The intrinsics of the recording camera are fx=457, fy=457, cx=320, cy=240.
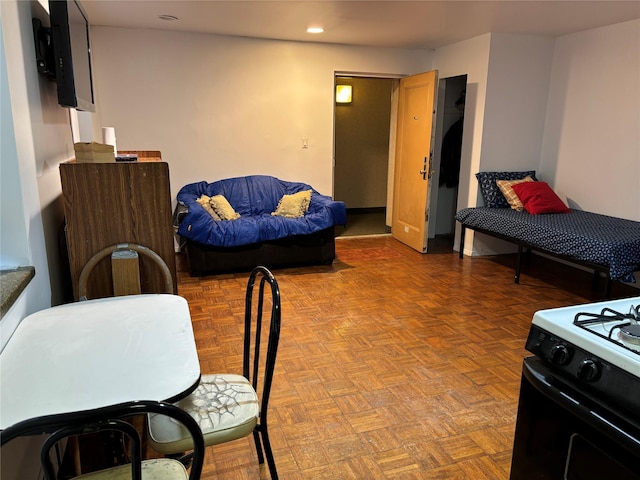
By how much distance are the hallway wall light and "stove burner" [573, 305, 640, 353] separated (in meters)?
5.93

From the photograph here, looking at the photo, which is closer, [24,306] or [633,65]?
[24,306]

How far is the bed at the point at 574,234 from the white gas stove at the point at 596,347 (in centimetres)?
229

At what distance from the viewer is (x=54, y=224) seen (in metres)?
2.11

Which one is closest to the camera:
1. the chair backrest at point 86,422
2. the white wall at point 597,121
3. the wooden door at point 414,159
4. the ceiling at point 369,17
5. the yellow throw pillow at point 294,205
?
the chair backrest at point 86,422

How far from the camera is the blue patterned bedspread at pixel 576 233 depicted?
3.34m

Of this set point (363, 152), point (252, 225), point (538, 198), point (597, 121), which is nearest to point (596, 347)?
point (252, 225)

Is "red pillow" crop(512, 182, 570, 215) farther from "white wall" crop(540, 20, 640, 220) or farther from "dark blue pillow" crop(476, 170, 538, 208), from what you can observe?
"white wall" crop(540, 20, 640, 220)

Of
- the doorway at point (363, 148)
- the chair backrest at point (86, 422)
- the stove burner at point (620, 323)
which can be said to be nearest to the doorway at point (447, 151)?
the doorway at point (363, 148)

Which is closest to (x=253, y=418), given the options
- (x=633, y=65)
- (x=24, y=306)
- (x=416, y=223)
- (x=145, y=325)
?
(x=145, y=325)

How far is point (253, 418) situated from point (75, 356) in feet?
1.83

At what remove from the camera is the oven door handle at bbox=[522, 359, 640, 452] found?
0.98 m

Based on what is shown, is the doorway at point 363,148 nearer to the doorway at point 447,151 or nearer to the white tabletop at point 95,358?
the doorway at point 447,151

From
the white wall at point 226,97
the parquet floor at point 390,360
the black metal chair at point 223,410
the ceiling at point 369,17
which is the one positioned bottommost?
the parquet floor at point 390,360

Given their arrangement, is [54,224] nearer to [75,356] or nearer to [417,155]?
[75,356]
